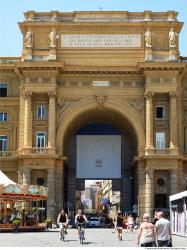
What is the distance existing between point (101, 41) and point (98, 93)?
595 centimetres

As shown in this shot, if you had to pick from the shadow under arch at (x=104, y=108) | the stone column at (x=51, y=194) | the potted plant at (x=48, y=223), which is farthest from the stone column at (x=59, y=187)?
the potted plant at (x=48, y=223)

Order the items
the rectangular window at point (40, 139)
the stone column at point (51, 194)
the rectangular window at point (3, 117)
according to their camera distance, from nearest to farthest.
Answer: the stone column at point (51, 194) < the rectangular window at point (40, 139) < the rectangular window at point (3, 117)

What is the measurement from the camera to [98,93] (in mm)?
62344

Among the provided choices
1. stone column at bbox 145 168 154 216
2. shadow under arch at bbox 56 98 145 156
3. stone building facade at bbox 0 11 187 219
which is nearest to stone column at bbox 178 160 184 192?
stone building facade at bbox 0 11 187 219

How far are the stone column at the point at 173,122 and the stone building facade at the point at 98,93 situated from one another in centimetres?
11

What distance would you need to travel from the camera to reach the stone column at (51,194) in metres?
59.2

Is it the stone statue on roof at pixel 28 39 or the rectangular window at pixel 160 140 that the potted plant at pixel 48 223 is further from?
the stone statue on roof at pixel 28 39

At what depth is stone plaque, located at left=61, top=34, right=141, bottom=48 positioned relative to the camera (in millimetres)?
63281

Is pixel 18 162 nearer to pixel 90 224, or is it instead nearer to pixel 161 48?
pixel 90 224

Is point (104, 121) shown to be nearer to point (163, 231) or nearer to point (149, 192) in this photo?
point (149, 192)

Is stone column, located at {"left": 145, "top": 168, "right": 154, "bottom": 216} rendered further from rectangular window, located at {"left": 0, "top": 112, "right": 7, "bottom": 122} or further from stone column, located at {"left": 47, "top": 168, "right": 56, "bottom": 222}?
rectangular window, located at {"left": 0, "top": 112, "right": 7, "bottom": 122}

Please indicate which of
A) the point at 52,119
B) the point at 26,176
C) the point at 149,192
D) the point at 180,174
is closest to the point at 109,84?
the point at 52,119

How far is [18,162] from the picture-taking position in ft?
203

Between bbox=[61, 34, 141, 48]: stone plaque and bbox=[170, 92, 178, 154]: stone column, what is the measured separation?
7.16m
